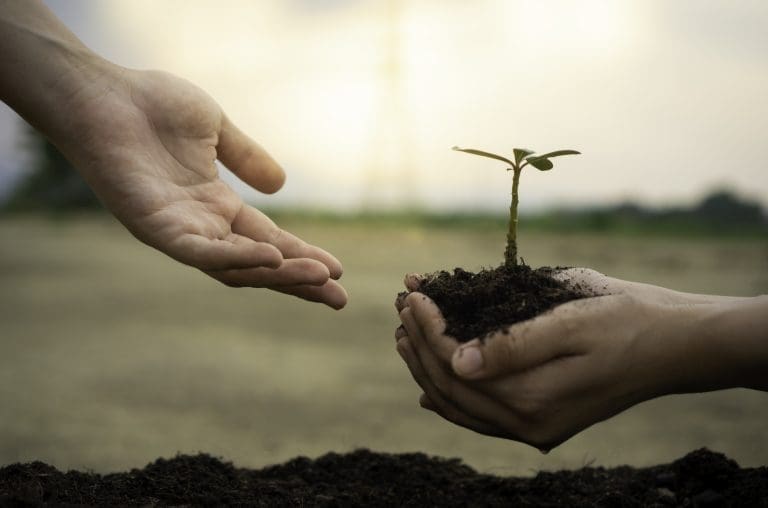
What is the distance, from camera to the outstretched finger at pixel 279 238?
2.16 metres

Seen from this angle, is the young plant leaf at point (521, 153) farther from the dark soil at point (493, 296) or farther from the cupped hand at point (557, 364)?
the cupped hand at point (557, 364)

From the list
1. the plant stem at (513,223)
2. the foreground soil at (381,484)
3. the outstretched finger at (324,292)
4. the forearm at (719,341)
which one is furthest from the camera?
the outstretched finger at (324,292)

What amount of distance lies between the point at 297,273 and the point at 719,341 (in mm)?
1153

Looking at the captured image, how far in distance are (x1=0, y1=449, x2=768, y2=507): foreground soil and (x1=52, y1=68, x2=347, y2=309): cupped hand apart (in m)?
0.55

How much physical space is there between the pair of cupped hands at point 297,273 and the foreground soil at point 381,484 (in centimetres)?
30

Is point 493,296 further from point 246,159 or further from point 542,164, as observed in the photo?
point 246,159

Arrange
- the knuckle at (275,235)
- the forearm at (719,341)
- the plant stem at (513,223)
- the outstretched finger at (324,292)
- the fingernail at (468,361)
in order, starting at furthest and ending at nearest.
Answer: the knuckle at (275,235) → the outstretched finger at (324,292) → the plant stem at (513,223) → the forearm at (719,341) → the fingernail at (468,361)

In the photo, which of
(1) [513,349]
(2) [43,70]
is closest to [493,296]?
(1) [513,349]

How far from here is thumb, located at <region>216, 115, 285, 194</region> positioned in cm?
267

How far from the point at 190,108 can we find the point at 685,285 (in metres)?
6.88

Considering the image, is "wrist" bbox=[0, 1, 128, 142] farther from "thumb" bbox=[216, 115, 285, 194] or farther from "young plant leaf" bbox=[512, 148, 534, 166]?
"young plant leaf" bbox=[512, 148, 534, 166]

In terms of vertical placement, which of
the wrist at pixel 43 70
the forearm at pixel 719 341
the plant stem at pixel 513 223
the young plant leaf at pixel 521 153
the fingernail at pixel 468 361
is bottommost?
the fingernail at pixel 468 361

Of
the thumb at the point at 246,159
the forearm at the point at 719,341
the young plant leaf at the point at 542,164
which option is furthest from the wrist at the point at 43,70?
the forearm at the point at 719,341

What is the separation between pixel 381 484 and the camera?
77.4 inches
